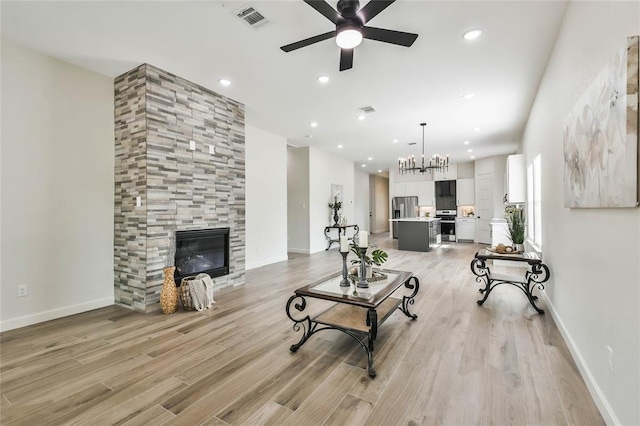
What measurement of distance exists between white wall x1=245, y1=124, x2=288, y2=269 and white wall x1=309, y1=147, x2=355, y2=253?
122 cm

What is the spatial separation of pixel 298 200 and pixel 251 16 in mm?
5629

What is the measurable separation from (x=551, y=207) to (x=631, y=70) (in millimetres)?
2295

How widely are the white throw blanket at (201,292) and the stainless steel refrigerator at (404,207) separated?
9184 mm

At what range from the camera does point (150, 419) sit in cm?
169

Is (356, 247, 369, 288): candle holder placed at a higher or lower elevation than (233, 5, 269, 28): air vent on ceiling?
lower

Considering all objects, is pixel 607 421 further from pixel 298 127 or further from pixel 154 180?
pixel 298 127

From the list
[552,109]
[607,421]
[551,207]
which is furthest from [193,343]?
[552,109]

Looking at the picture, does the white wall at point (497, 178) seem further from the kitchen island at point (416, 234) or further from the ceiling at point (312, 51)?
the ceiling at point (312, 51)

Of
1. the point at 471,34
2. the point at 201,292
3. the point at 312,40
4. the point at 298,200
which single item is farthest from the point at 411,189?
the point at 312,40

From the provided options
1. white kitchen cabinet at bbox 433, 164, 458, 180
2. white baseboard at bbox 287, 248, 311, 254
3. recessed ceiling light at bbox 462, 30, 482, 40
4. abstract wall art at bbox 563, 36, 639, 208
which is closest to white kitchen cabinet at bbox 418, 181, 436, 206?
white kitchen cabinet at bbox 433, 164, 458, 180

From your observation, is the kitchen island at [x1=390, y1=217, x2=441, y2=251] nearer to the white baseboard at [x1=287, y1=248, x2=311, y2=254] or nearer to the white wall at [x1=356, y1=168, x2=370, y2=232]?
the white baseboard at [x1=287, y1=248, x2=311, y2=254]

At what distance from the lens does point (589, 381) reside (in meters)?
1.93

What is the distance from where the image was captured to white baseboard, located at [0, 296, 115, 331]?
299 cm

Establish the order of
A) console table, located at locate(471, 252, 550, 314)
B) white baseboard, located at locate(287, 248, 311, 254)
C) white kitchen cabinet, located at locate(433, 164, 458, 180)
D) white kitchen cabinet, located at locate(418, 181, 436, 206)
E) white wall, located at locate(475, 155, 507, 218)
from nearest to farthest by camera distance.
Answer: console table, located at locate(471, 252, 550, 314) → white baseboard, located at locate(287, 248, 311, 254) → white wall, located at locate(475, 155, 507, 218) → white kitchen cabinet, located at locate(433, 164, 458, 180) → white kitchen cabinet, located at locate(418, 181, 436, 206)
